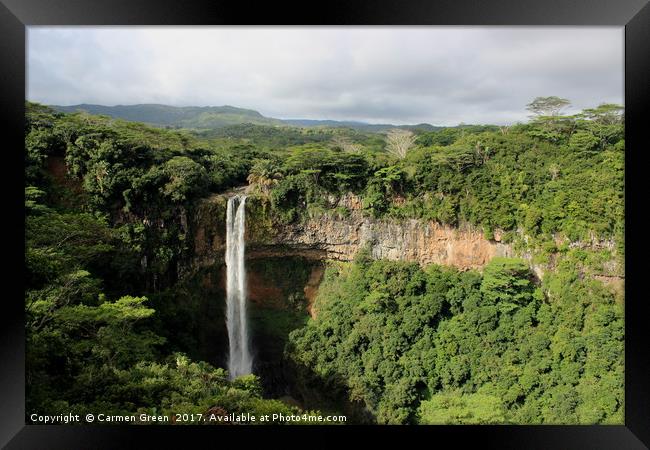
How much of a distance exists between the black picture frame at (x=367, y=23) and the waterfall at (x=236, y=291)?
708 cm

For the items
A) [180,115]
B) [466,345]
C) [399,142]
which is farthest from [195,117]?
[466,345]

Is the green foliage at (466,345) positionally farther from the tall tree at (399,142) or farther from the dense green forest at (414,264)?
the tall tree at (399,142)

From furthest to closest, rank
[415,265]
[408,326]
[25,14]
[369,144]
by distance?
1. [369,144]
2. [415,265]
3. [408,326]
4. [25,14]

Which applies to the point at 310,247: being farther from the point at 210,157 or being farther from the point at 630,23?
the point at 630,23

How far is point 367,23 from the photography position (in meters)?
3.81

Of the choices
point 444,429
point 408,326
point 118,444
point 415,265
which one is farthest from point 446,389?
point 118,444

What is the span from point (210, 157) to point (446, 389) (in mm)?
8413

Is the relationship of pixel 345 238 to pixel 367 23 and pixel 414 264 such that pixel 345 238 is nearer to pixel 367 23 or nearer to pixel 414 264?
pixel 414 264

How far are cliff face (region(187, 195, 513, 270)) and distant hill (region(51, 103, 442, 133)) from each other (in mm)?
4204

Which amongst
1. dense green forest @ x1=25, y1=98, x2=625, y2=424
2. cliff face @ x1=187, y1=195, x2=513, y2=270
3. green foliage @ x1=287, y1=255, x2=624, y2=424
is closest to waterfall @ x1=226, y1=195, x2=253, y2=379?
cliff face @ x1=187, y1=195, x2=513, y2=270

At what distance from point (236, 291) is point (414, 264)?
4879mm

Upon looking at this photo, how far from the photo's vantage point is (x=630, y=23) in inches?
156

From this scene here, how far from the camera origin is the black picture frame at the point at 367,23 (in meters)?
3.76

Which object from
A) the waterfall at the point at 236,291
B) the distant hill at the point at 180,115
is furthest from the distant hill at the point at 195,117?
the waterfall at the point at 236,291
